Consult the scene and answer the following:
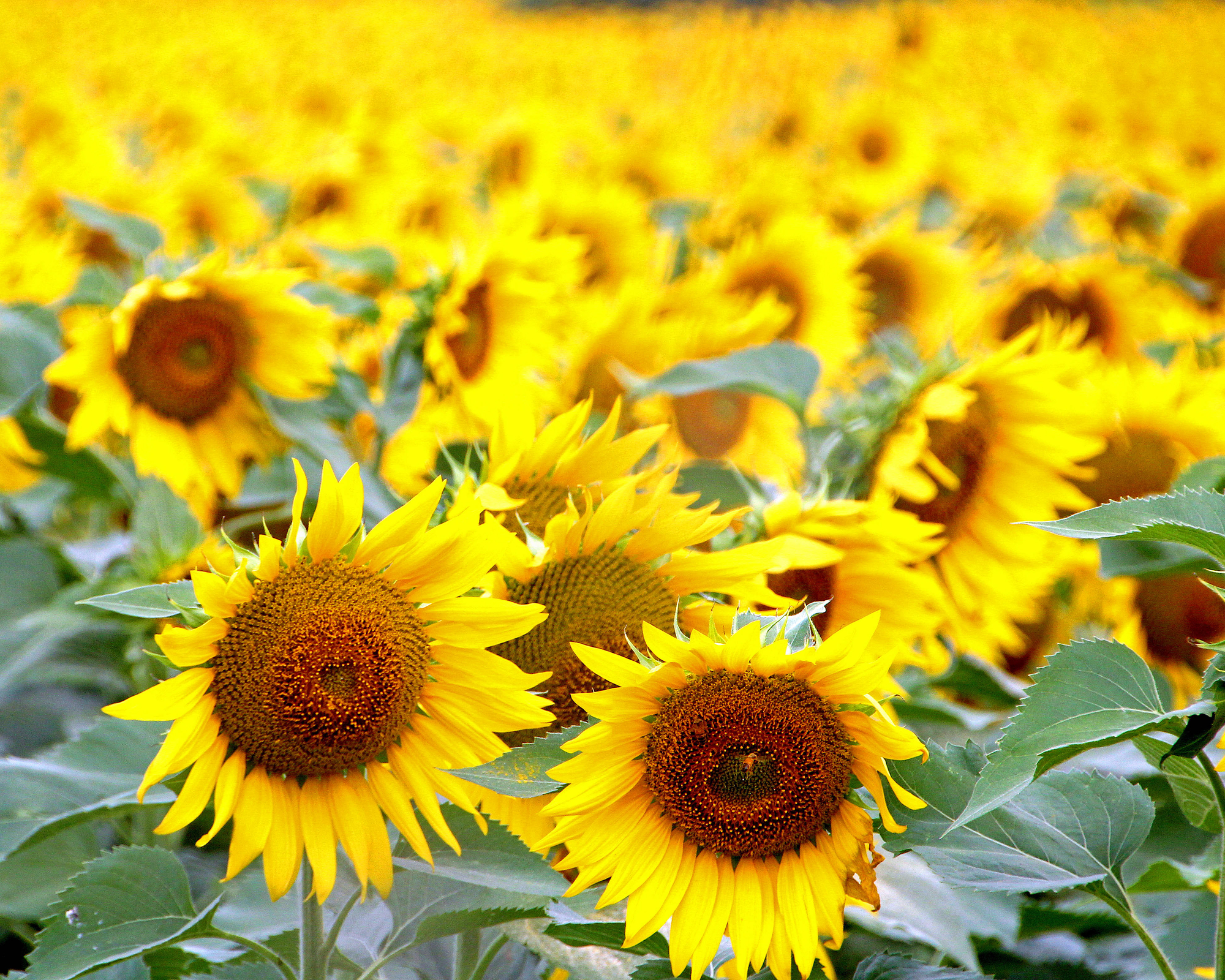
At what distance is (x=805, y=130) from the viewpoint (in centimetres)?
363

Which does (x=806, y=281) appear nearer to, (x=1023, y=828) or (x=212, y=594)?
(x=1023, y=828)

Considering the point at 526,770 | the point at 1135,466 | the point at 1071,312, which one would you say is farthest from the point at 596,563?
the point at 1071,312

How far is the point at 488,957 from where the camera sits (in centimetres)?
79

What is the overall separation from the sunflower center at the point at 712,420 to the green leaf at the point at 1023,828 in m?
1.03

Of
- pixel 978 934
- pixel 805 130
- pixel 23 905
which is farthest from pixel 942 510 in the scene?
pixel 805 130

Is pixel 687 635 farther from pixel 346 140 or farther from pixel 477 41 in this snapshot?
pixel 477 41

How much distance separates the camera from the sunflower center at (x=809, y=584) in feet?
3.32

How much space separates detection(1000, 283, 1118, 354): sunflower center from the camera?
192 cm

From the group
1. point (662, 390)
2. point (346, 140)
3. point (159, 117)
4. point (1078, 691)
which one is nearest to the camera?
point (1078, 691)

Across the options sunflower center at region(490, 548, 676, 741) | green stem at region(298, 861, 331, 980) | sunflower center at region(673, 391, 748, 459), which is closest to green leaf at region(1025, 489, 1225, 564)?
sunflower center at region(490, 548, 676, 741)

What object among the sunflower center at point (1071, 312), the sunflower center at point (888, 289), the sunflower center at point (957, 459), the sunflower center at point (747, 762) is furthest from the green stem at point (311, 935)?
the sunflower center at point (888, 289)

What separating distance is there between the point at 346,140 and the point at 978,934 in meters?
2.02

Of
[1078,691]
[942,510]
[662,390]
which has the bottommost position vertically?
[942,510]

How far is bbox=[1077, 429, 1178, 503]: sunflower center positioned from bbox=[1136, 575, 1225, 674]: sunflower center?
11 cm
